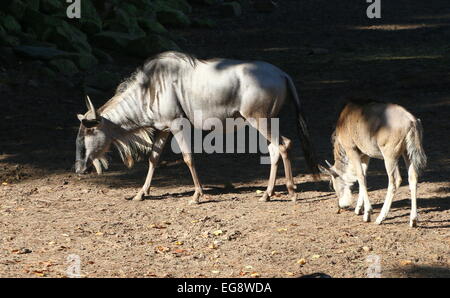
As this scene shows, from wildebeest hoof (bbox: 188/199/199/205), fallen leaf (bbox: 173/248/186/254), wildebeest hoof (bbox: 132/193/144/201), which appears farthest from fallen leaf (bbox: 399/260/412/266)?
wildebeest hoof (bbox: 132/193/144/201)

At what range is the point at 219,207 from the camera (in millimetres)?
9672

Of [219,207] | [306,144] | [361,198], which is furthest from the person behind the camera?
[306,144]

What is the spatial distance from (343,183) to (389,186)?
76 centimetres

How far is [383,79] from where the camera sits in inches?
643

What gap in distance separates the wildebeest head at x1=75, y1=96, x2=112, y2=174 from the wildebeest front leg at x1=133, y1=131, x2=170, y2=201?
55 cm

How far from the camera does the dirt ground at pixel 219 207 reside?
304 inches

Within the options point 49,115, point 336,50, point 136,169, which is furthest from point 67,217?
point 336,50

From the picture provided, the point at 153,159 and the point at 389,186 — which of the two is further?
the point at 153,159

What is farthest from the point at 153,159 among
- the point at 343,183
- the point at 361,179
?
the point at 361,179

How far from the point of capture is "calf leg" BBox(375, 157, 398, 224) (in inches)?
332

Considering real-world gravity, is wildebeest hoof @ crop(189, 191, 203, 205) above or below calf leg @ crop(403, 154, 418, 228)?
below

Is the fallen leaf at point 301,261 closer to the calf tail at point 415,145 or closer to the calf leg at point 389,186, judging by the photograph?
the calf leg at point 389,186

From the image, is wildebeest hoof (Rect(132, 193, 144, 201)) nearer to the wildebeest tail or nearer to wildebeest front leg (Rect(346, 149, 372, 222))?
the wildebeest tail

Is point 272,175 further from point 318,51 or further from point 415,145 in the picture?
point 318,51
